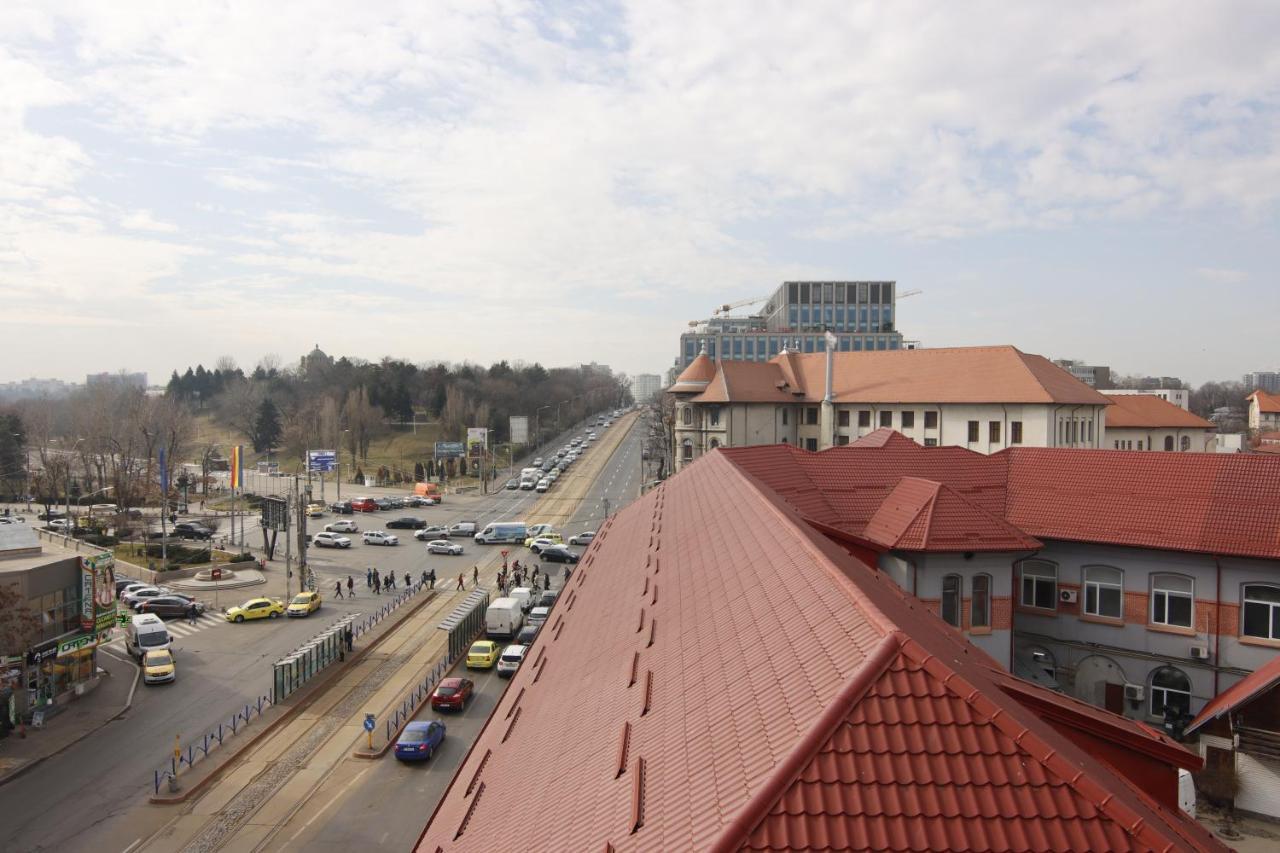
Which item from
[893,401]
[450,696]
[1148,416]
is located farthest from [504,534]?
[1148,416]

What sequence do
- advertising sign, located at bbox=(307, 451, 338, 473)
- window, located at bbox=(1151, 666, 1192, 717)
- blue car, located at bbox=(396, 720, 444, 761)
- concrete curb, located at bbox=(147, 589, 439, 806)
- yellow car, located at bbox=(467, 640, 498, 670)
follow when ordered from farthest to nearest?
advertising sign, located at bbox=(307, 451, 338, 473) < yellow car, located at bbox=(467, 640, 498, 670) < blue car, located at bbox=(396, 720, 444, 761) < window, located at bbox=(1151, 666, 1192, 717) < concrete curb, located at bbox=(147, 589, 439, 806)

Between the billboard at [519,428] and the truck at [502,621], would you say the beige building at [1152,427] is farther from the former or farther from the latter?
the billboard at [519,428]

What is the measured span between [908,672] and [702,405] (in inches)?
2205

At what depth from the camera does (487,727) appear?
1552 cm

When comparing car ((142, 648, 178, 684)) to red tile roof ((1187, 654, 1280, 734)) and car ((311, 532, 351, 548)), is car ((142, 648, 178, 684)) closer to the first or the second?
car ((311, 532, 351, 548))

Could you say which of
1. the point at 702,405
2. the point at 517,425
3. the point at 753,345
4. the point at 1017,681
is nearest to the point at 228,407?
the point at 517,425

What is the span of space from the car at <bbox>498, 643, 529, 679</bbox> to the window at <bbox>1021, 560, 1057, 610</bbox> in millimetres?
16760

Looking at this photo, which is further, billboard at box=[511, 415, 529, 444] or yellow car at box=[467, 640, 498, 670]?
billboard at box=[511, 415, 529, 444]

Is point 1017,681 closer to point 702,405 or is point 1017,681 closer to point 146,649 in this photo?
point 146,649

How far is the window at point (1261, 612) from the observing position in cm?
2067

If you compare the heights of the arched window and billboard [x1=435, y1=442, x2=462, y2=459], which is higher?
billboard [x1=435, y1=442, x2=462, y2=459]

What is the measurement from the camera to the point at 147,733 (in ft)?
82.0

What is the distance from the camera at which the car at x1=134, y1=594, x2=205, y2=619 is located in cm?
3850

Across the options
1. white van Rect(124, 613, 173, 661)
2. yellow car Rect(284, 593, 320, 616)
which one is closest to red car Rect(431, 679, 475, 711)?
white van Rect(124, 613, 173, 661)
